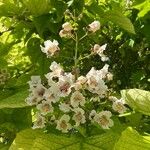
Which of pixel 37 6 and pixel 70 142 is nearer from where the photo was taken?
pixel 70 142

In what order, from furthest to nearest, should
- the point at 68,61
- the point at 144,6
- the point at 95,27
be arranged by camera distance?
the point at 68,61, the point at 144,6, the point at 95,27

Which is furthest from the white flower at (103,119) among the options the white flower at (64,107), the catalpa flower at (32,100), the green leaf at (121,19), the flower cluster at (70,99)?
the green leaf at (121,19)

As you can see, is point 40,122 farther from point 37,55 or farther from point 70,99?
point 37,55

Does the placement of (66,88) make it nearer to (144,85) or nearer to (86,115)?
(86,115)

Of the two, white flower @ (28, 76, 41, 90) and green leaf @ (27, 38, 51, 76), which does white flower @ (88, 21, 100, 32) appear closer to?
white flower @ (28, 76, 41, 90)

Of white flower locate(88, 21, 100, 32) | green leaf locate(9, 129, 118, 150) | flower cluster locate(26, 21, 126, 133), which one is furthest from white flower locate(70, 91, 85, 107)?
white flower locate(88, 21, 100, 32)

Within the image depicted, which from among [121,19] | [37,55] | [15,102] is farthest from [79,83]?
[37,55]
